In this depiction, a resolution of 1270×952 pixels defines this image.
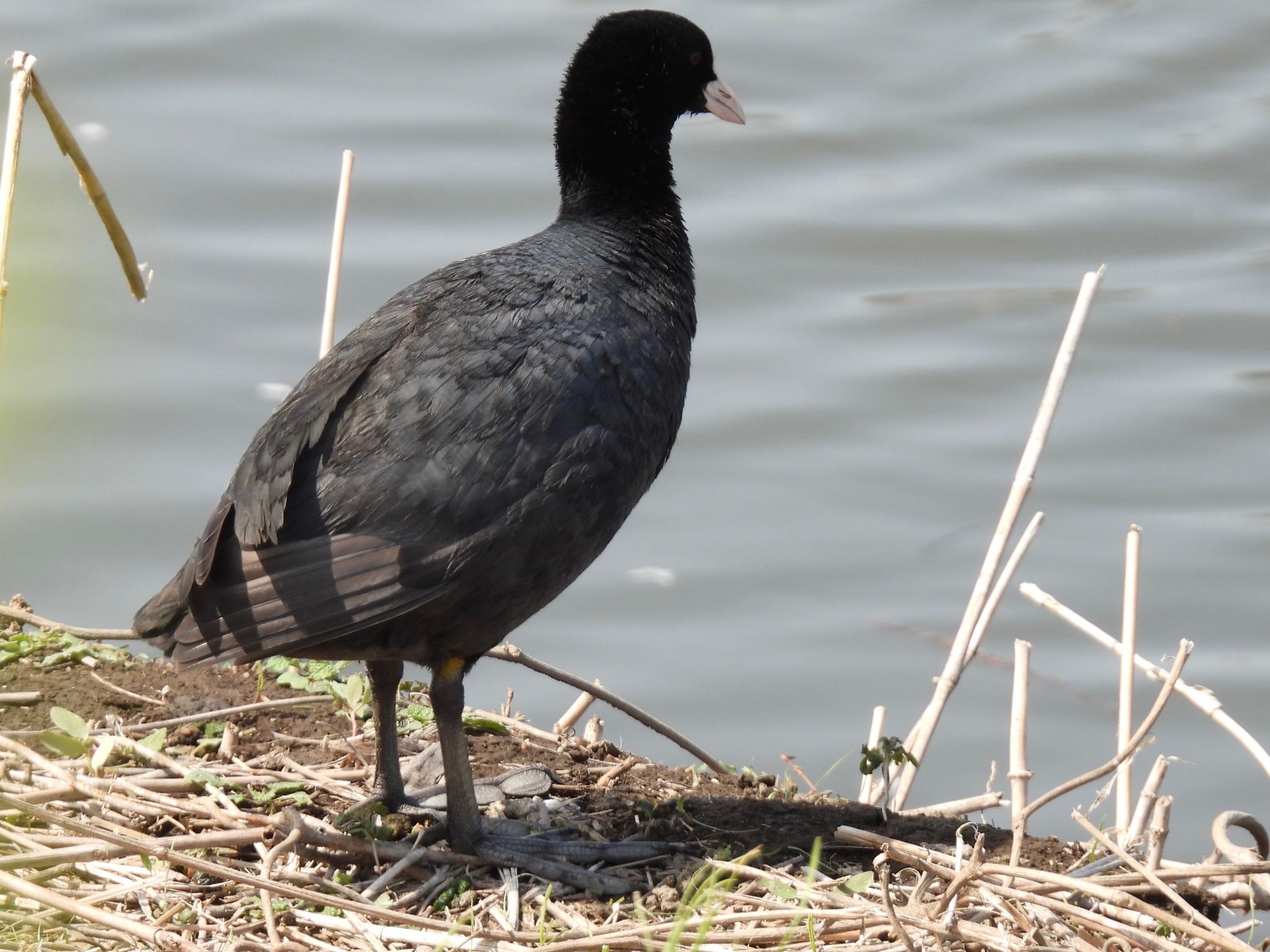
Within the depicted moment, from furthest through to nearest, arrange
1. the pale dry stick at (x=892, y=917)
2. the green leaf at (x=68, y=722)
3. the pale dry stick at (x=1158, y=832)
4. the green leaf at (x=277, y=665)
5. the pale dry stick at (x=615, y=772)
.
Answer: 1. the green leaf at (x=277, y=665)
2. the pale dry stick at (x=615, y=772)
3. the pale dry stick at (x=1158, y=832)
4. the green leaf at (x=68, y=722)
5. the pale dry stick at (x=892, y=917)

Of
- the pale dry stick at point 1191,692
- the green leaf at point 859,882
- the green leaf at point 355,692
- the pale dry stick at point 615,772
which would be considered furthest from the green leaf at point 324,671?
the pale dry stick at point 1191,692

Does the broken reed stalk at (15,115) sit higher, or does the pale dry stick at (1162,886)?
the broken reed stalk at (15,115)

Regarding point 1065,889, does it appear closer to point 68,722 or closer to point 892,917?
point 892,917

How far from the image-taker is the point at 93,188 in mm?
1680

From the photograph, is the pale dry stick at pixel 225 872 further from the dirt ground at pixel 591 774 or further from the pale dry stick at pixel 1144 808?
the pale dry stick at pixel 1144 808

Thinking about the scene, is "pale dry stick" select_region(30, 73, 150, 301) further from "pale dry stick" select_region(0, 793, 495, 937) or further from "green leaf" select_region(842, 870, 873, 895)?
"green leaf" select_region(842, 870, 873, 895)

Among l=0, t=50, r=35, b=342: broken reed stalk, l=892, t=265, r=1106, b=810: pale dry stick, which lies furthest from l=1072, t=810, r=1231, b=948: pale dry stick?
l=0, t=50, r=35, b=342: broken reed stalk

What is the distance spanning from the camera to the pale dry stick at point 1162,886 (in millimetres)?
2494

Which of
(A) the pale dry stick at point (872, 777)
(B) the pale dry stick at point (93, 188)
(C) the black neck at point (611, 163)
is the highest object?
(C) the black neck at point (611, 163)

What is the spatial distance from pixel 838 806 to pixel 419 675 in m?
1.43

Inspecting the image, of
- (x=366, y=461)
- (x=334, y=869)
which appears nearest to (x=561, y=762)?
(x=334, y=869)

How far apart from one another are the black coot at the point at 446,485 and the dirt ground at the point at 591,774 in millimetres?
320

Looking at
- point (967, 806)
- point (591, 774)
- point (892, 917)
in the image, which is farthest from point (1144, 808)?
point (591, 774)

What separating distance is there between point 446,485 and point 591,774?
0.99 m
